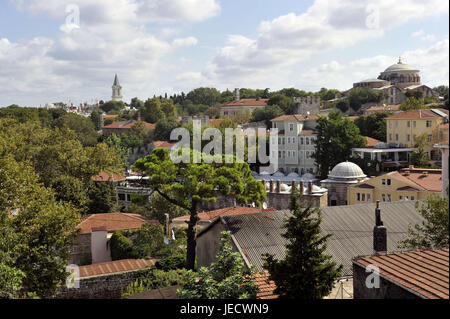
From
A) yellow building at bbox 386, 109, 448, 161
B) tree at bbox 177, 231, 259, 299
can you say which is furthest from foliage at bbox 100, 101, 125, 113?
tree at bbox 177, 231, 259, 299

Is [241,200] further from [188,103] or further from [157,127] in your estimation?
[188,103]

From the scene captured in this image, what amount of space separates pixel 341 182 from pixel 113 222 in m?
17.5

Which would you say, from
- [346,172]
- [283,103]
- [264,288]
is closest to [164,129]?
[283,103]

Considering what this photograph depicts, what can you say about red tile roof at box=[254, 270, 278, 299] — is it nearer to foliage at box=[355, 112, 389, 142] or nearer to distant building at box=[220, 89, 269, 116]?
foliage at box=[355, 112, 389, 142]

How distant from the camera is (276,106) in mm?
63219

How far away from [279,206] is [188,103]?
75.6 m

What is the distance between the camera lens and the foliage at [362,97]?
66625mm

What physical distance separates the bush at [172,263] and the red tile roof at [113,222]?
231 inches

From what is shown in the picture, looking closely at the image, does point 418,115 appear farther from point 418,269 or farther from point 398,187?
point 418,269

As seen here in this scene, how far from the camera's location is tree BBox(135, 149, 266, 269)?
18.2 meters

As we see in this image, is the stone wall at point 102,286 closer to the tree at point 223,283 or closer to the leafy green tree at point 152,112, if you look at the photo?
the tree at point 223,283

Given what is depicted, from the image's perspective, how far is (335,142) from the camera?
41781 millimetres

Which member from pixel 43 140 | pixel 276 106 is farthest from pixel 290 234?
pixel 276 106

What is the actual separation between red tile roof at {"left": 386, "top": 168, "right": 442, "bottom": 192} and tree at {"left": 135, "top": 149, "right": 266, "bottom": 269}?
14437 mm
